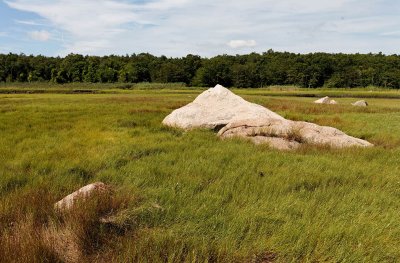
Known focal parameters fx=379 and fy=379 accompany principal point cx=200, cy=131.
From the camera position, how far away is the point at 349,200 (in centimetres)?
767

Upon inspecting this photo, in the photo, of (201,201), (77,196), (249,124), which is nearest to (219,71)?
(249,124)

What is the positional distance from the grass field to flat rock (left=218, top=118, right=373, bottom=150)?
1.36 metres

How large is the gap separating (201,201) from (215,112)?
14198 mm

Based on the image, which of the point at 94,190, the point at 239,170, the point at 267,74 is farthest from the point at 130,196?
the point at 267,74

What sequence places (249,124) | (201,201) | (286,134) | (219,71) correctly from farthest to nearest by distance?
(219,71), (249,124), (286,134), (201,201)

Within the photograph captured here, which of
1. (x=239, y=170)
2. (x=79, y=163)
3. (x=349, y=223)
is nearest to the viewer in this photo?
(x=349, y=223)

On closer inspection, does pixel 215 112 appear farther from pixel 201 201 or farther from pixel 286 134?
pixel 201 201

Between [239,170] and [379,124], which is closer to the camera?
[239,170]

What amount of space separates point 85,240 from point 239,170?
5.27 metres

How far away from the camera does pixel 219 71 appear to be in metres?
150

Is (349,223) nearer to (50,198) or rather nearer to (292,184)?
(292,184)

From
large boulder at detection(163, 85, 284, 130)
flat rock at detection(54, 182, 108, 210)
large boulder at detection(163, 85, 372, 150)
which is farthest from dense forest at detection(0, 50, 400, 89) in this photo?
flat rock at detection(54, 182, 108, 210)

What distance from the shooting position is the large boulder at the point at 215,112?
20.0m

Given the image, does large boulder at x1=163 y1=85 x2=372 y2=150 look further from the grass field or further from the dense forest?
the dense forest
